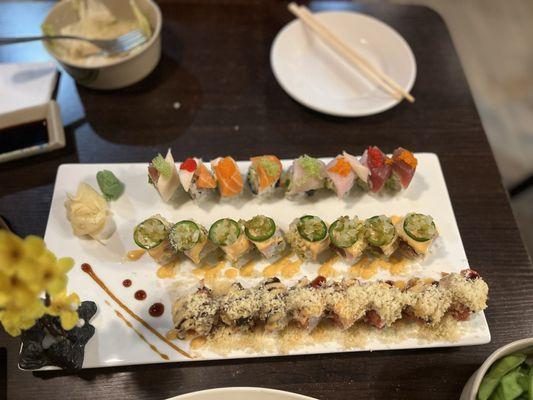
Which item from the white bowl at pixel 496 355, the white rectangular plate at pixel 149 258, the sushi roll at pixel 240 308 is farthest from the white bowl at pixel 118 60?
the white bowl at pixel 496 355

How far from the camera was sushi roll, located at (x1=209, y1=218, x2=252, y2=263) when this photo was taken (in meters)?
1.89

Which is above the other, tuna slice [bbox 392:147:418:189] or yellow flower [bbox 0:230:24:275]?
yellow flower [bbox 0:230:24:275]

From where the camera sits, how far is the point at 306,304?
1734 mm

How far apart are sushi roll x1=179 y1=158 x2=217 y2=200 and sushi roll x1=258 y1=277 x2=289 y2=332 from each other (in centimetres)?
54

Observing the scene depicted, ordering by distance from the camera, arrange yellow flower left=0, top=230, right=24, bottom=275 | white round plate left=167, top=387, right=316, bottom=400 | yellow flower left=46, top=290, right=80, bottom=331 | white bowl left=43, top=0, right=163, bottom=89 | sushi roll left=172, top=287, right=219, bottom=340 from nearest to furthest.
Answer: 1. yellow flower left=0, top=230, right=24, bottom=275
2. yellow flower left=46, top=290, right=80, bottom=331
3. white round plate left=167, top=387, right=316, bottom=400
4. sushi roll left=172, top=287, right=219, bottom=340
5. white bowl left=43, top=0, right=163, bottom=89

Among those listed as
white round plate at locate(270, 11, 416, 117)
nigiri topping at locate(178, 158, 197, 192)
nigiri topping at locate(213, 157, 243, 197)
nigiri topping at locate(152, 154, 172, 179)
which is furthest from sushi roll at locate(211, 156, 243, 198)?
white round plate at locate(270, 11, 416, 117)

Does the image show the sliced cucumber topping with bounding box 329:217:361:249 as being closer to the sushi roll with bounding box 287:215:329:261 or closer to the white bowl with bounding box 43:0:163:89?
the sushi roll with bounding box 287:215:329:261

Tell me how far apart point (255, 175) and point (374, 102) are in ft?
2.87

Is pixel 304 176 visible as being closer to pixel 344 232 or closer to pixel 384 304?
pixel 344 232

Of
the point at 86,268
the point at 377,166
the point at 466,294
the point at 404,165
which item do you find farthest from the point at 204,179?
the point at 466,294

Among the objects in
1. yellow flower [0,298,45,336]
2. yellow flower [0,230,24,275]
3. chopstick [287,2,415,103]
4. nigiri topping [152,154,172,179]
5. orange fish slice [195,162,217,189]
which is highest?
yellow flower [0,230,24,275]

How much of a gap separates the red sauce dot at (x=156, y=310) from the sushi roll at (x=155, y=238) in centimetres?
20

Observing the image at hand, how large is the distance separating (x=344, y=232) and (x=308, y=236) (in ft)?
0.54

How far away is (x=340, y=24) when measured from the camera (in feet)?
9.11
